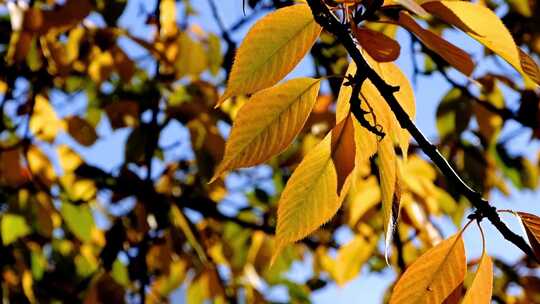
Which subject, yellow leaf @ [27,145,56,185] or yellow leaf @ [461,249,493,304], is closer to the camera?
yellow leaf @ [461,249,493,304]

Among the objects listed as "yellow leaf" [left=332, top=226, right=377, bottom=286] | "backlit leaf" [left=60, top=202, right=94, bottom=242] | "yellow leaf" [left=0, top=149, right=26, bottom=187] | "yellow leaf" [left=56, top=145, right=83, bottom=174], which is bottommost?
"yellow leaf" [left=332, top=226, right=377, bottom=286]

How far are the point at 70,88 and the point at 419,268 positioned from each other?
2.07 m

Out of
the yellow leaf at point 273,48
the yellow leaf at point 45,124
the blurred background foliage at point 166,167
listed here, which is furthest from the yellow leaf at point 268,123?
the yellow leaf at point 45,124

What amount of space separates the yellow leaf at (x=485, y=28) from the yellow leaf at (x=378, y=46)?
0.05m

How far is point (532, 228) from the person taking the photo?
0.63 m

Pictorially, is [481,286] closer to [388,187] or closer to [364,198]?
[388,187]

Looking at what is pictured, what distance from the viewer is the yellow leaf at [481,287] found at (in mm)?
644

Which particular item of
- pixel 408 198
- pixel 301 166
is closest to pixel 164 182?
pixel 408 198

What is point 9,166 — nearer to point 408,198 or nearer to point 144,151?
point 144,151

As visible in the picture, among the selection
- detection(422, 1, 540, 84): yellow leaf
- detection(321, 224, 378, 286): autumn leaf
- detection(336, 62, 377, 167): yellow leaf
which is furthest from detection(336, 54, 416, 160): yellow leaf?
detection(321, 224, 378, 286): autumn leaf

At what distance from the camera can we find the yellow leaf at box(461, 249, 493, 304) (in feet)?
2.11

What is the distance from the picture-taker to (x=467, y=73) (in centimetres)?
61

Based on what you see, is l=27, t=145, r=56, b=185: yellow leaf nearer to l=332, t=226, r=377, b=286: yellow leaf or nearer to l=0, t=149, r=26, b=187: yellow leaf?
l=0, t=149, r=26, b=187: yellow leaf

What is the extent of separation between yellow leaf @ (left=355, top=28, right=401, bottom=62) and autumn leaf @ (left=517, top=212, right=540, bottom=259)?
7.0 inches
